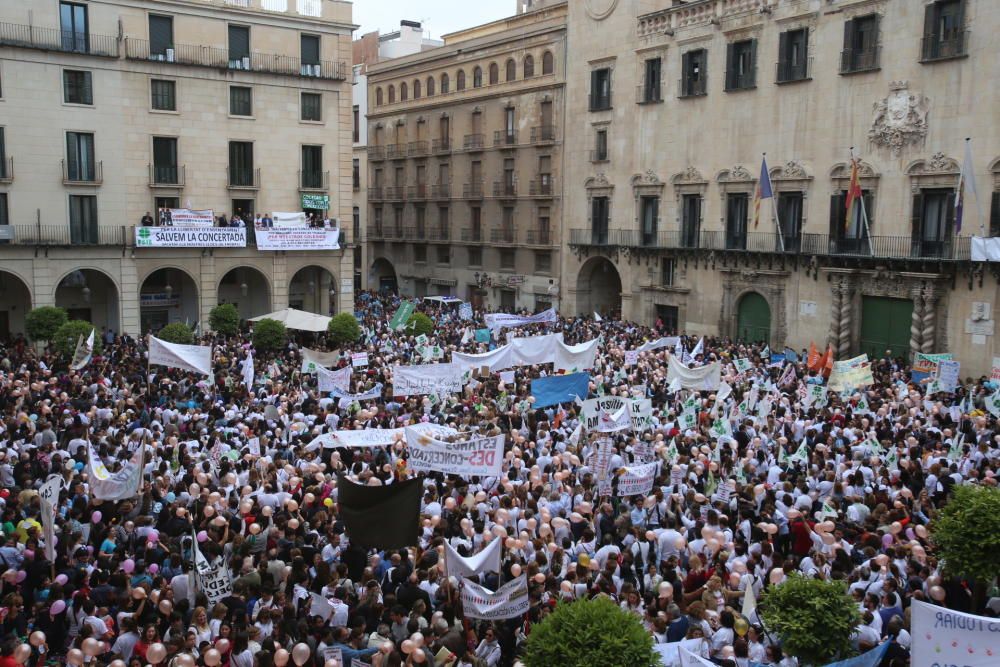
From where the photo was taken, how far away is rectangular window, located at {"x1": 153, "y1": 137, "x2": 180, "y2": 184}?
Answer: 3819cm

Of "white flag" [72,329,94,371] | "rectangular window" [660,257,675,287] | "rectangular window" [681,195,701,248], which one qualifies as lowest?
"white flag" [72,329,94,371]

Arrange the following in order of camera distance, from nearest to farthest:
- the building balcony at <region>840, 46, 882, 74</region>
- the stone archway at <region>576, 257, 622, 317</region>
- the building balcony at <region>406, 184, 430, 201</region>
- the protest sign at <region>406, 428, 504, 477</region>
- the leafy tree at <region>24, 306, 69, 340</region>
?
the protest sign at <region>406, 428, 504, 477</region> → the leafy tree at <region>24, 306, 69, 340</region> → the building balcony at <region>840, 46, 882, 74</region> → the stone archway at <region>576, 257, 622, 317</region> → the building balcony at <region>406, 184, 430, 201</region>

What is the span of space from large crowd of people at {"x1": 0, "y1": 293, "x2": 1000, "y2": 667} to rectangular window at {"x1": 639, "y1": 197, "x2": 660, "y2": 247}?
2179 centimetres

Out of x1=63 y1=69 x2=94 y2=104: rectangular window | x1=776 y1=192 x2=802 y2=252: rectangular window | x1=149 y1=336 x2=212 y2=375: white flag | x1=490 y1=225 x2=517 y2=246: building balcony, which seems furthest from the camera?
x1=490 y1=225 x2=517 y2=246: building balcony

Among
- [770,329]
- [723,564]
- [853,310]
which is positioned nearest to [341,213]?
[770,329]

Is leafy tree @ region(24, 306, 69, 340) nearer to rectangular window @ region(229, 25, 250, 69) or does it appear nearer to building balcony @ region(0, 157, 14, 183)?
building balcony @ region(0, 157, 14, 183)

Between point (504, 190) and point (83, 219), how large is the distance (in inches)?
915

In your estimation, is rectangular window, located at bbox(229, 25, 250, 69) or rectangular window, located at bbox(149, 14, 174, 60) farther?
rectangular window, located at bbox(229, 25, 250, 69)

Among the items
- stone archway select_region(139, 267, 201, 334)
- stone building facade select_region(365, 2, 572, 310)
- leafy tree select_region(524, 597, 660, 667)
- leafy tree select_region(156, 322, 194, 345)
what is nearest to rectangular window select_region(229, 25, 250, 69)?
stone archway select_region(139, 267, 201, 334)

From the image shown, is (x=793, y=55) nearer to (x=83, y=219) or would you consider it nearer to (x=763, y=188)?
(x=763, y=188)

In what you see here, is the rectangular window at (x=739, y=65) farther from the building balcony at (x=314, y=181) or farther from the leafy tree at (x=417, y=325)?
the building balcony at (x=314, y=181)

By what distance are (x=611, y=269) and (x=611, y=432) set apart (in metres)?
30.7

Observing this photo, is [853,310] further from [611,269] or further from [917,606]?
[917,606]

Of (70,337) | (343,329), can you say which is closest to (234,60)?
(343,329)
